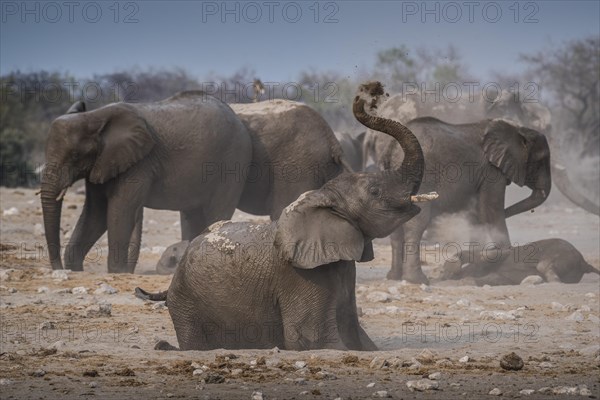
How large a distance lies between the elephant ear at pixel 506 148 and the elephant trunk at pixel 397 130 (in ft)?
20.8

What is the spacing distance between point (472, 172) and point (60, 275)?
4.93 metres

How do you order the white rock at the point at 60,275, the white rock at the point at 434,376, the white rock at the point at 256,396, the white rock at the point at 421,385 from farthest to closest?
the white rock at the point at 60,275 → the white rock at the point at 434,376 → the white rock at the point at 421,385 → the white rock at the point at 256,396

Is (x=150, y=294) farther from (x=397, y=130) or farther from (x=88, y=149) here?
(x=88, y=149)

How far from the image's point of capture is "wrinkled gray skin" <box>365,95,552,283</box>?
14.1 metres

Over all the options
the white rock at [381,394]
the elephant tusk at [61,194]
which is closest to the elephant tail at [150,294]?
the white rock at [381,394]

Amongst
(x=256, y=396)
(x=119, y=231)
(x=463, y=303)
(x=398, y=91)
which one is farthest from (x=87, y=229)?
(x=398, y=91)

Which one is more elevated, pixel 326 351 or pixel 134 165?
pixel 134 165

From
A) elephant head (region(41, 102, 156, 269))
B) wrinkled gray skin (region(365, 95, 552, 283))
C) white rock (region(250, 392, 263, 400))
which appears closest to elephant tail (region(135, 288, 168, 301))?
white rock (region(250, 392, 263, 400))

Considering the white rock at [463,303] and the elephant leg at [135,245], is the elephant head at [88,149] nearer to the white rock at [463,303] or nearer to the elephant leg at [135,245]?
the elephant leg at [135,245]

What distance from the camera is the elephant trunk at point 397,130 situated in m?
8.26

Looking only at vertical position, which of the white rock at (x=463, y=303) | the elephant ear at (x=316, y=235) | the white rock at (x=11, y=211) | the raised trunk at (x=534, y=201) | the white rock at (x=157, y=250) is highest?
the elephant ear at (x=316, y=235)

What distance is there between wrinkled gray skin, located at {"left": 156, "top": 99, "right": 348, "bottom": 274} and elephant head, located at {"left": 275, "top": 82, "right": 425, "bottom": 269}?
243 inches

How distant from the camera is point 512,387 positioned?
22.7 ft

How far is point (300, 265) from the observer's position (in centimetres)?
823
